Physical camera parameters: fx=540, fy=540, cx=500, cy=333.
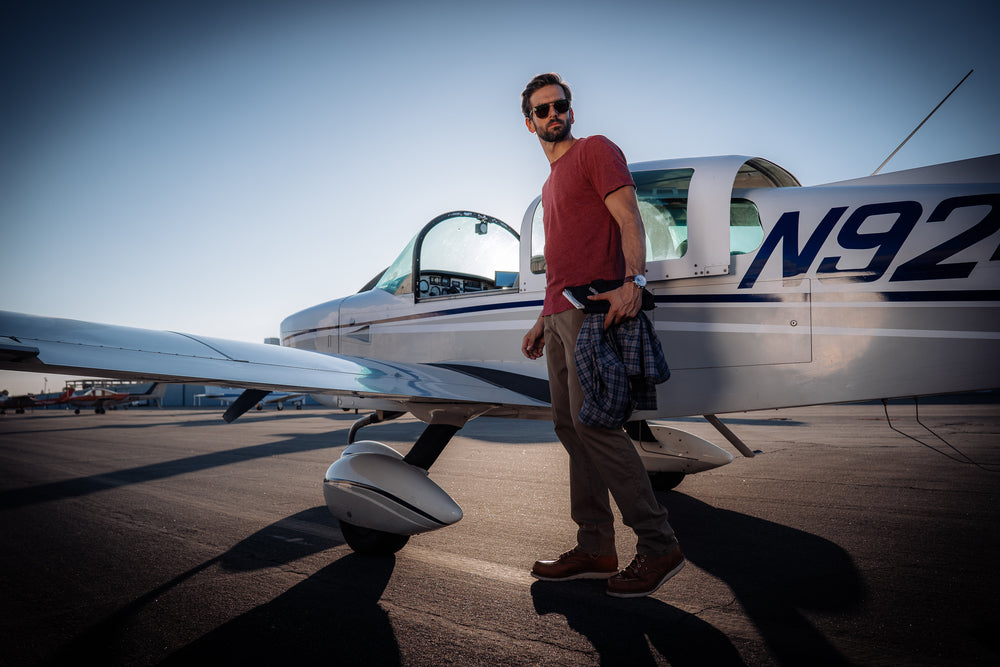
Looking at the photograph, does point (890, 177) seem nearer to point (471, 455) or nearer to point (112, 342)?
point (112, 342)

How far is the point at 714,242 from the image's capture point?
2854 mm

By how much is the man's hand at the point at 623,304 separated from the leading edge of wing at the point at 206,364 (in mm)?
1280

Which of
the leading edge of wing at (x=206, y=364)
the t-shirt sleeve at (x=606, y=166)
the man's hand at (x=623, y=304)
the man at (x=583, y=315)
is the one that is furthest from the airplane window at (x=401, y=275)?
the man's hand at (x=623, y=304)

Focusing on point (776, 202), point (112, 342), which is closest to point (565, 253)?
point (776, 202)

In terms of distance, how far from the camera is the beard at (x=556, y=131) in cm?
247

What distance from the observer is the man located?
7.13ft

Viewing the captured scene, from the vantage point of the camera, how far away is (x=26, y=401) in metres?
45.2

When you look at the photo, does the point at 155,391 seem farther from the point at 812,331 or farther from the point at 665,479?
the point at 812,331

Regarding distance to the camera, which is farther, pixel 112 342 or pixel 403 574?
pixel 403 574

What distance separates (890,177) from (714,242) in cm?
100

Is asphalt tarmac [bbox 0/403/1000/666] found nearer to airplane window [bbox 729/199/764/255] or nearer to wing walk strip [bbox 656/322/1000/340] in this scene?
wing walk strip [bbox 656/322/1000/340]

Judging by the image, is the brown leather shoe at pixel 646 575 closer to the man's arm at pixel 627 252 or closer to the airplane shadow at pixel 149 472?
the man's arm at pixel 627 252

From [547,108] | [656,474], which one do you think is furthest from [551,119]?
[656,474]

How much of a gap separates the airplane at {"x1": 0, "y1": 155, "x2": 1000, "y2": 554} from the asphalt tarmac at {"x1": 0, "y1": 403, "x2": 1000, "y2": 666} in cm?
53
